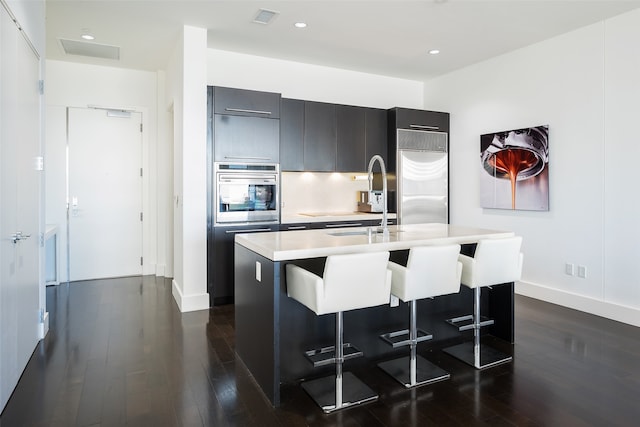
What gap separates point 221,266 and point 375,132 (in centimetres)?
285

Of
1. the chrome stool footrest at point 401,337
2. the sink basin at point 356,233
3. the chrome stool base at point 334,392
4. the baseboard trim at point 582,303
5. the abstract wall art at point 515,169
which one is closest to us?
the chrome stool base at point 334,392

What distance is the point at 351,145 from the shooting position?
5633 mm

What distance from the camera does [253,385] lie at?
8.81 feet

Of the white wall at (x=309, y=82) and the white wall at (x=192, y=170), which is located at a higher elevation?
the white wall at (x=309, y=82)

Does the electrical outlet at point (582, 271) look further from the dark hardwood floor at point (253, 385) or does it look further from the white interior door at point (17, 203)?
the white interior door at point (17, 203)

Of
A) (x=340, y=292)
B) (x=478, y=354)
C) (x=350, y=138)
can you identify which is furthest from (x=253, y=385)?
(x=350, y=138)

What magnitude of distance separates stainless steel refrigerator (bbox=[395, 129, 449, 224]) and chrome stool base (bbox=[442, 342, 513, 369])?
104 inches

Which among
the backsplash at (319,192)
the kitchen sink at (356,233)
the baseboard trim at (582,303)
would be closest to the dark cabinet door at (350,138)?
the backsplash at (319,192)

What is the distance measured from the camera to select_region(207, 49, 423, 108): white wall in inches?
203

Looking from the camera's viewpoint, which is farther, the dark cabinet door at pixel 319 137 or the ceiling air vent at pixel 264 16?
the dark cabinet door at pixel 319 137

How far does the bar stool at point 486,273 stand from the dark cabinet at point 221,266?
254 centimetres

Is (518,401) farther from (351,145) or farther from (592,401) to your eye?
(351,145)

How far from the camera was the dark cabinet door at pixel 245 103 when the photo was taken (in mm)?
4551

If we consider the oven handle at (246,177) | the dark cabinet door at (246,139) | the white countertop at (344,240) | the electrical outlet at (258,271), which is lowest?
the electrical outlet at (258,271)
